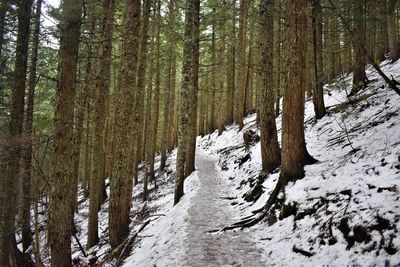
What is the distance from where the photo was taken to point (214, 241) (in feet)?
22.2

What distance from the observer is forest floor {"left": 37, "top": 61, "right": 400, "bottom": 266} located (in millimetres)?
4770

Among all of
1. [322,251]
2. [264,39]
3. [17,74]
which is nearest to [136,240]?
[322,251]

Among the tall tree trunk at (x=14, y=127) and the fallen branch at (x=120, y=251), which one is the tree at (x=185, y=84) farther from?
the tall tree trunk at (x=14, y=127)

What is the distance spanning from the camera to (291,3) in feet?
25.6

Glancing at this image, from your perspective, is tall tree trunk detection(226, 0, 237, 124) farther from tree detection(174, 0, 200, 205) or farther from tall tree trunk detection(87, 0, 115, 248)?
tall tree trunk detection(87, 0, 115, 248)

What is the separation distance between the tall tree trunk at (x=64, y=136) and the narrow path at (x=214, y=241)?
257 centimetres

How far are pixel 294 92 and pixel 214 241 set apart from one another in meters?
3.84

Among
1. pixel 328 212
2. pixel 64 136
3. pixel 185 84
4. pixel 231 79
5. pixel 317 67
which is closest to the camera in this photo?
pixel 328 212

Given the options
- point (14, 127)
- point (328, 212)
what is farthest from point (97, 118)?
point (328, 212)

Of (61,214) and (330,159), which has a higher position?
(330,159)

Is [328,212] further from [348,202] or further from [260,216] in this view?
[260,216]

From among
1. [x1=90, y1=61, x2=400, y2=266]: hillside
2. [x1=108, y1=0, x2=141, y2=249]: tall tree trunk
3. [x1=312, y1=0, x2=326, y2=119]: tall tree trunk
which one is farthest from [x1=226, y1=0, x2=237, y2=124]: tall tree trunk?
[x1=108, y1=0, x2=141, y2=249]: tall tree trunk

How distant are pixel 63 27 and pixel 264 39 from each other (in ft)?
20.4

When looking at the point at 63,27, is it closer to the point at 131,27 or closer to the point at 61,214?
the point at 131,27
